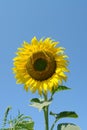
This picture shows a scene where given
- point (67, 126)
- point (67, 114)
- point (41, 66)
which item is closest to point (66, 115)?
point (67, 114)

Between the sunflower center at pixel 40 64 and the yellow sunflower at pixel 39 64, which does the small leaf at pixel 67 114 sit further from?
the sunflower center at pixel 40 64

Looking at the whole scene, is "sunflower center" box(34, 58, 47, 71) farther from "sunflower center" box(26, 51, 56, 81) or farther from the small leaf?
the small leaf

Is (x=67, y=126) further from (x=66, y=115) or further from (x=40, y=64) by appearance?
(x=40, y=64)

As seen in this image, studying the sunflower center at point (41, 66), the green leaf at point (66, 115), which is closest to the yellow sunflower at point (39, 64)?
the sunflower center at point (41, 66)

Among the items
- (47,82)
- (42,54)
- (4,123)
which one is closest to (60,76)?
(47,82)

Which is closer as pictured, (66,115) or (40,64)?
(66,115)

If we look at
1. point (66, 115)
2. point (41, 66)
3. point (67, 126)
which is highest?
point (41, 66)

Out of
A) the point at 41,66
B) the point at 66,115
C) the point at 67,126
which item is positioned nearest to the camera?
the point at 67,126
